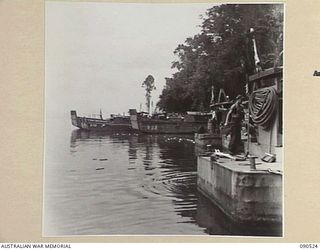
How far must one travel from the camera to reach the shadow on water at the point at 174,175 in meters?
1.23

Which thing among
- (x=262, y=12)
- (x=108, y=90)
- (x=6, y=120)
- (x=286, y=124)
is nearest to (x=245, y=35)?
(x=262, y=12)

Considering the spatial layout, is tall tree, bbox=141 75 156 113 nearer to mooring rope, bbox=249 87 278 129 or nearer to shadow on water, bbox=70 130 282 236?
shadow on water, bbox=70 130 282 236

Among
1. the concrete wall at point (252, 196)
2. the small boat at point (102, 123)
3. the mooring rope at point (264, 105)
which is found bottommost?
the concrete wall at point (252, 196)

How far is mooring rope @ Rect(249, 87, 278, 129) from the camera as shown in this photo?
4.05 ft

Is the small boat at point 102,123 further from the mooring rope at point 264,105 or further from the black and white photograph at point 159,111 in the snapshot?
the mooring rope at point 264,105

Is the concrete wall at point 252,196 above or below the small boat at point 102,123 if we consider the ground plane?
A: below

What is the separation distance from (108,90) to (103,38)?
11cm

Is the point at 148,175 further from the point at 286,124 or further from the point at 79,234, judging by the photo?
the point at 286,124

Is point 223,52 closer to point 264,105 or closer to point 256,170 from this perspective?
point 264,105

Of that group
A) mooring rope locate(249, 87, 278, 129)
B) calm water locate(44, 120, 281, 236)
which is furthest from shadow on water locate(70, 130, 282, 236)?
mooring rope locate(249, 87, 278, 129)

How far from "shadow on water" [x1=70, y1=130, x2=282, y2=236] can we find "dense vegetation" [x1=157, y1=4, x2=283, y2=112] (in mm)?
89

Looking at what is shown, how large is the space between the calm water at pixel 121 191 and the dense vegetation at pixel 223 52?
0.12m

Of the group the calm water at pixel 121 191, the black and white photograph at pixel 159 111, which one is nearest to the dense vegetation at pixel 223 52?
the black and white photograph at pixel 159 111

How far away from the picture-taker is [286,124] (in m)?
1.23
